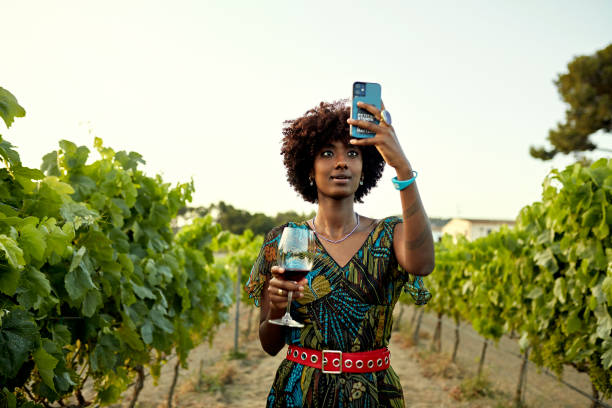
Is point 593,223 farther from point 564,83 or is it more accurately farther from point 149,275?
point 564,83

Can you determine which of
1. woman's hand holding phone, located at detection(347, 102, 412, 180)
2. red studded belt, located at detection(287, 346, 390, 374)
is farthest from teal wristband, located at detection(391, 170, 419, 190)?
red studded belt, located at detection(287, 346, 390, 374)

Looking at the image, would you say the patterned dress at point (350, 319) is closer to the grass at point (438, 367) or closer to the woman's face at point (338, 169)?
the woman's face at point (338, 169)

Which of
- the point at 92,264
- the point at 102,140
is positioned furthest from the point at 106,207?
the point at 92,264

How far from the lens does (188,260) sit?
5414mm

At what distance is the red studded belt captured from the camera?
80.7 inches

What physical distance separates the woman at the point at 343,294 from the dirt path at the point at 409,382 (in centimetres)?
509

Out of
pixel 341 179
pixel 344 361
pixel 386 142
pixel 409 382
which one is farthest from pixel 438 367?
pixel 386 142

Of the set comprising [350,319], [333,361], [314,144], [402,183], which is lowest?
[333,361]

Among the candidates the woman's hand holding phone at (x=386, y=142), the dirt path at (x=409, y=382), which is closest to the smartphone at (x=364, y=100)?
the woman's hand holding phone at (x=386, y=142)

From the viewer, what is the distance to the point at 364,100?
1809 millimetres

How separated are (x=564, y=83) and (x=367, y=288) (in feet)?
89.6

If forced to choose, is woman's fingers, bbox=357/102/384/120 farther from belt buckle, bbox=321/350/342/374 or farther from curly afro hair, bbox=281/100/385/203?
belt buckle, bbox=321/350/342/374

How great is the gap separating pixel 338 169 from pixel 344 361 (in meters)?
0.78

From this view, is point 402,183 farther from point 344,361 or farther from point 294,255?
point 344,361
